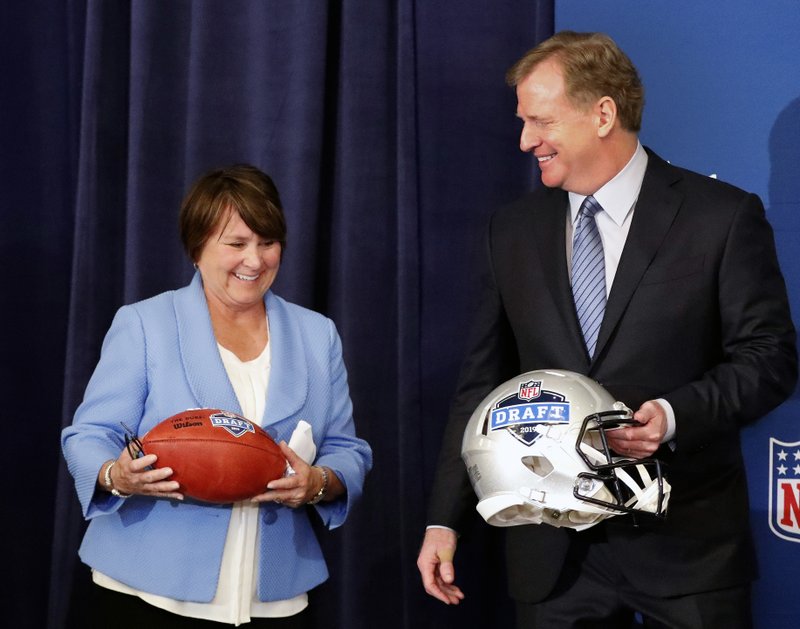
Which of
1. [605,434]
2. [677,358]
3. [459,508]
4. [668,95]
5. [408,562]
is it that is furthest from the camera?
[408,562]

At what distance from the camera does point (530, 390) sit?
1749mm

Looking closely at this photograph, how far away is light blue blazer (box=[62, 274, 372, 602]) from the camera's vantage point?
6.14ft

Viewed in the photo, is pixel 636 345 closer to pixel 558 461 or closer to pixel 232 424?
pixel 558 461

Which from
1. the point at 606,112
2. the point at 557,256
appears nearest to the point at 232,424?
the point at 557,256

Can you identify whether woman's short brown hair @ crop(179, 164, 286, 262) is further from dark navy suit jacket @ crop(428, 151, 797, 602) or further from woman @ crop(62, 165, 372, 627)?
dark navy suit jacket @ crop(428, 151, 797, 602)

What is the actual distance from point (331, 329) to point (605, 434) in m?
0.66

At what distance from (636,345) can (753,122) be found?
0.84 metres

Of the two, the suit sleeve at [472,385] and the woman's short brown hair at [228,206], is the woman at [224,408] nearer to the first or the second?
the woman's short brown hair at [228,206]

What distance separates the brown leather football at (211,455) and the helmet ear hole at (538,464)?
44cm

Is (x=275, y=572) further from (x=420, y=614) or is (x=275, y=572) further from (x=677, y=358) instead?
(x=420, y=614)

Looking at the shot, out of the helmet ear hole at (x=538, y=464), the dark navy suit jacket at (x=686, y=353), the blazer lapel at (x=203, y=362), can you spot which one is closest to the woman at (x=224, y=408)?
the blazer lapel at (x=203, y=362)

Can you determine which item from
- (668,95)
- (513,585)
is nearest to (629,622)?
(513,585)

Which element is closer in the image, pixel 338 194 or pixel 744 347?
pixel 744 347

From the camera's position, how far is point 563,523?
5.74 feet
